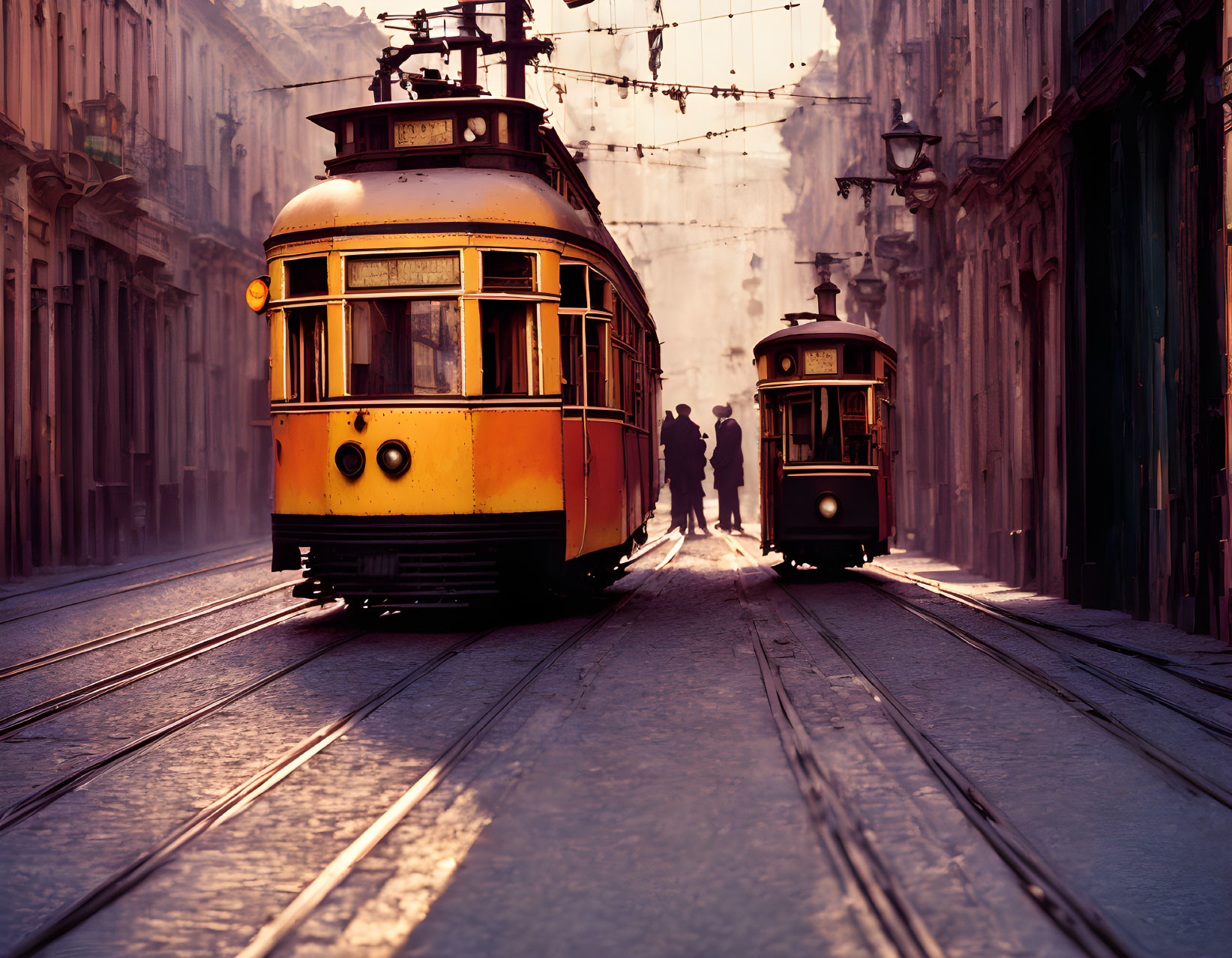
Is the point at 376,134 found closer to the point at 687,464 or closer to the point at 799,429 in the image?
the point at 799,429

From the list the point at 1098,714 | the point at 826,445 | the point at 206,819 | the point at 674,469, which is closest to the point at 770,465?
the point at 826,445

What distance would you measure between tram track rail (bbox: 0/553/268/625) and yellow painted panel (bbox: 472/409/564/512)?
4362mm

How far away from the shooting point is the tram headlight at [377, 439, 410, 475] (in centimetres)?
1043

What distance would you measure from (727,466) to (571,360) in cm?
1698

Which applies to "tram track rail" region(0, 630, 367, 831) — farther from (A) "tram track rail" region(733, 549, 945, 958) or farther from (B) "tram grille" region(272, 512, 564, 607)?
(A) "tram track rail" region(733, 549, 945, 958)

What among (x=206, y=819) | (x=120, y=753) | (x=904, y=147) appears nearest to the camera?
(x=206, y=819)

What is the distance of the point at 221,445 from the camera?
33.0 m

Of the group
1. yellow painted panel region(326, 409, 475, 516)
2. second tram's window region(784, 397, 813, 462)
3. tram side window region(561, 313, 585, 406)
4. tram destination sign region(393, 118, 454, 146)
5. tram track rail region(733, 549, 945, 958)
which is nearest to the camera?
tram track rail region(733, 549, 945, 958)

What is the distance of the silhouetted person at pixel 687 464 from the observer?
27.6 m

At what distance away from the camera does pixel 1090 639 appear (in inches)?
395

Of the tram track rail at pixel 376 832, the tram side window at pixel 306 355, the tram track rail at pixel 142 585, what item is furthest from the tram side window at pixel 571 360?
the tram track rail at pixel 142 585

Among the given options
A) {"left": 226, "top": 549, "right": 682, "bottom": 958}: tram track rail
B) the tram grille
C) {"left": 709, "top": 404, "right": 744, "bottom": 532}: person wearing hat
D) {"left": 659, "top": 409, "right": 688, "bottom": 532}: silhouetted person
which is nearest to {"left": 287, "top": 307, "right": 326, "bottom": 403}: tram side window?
the tram grille

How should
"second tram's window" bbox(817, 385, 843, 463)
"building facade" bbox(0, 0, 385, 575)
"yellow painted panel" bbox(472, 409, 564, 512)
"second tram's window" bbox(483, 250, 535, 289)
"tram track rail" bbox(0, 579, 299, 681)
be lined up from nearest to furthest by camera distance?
"tram track rail" bbox(0, 579, 299, 681) < "yellow painted panel" bbox(472, 409, 564, 512) < "second tram's window" bbox(483, 250, 535, 289) < "second tram's window" bbox(817, 385, 843, 463) < "building facade" bbox(0, 0, 385, 575)

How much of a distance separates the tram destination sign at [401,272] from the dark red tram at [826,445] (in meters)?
5.58
